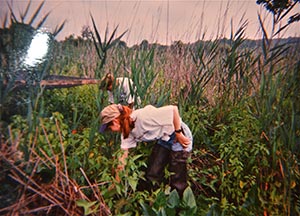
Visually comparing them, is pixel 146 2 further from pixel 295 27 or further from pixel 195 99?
pixel 295 27

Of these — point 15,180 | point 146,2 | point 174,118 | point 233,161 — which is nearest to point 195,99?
point 174,118

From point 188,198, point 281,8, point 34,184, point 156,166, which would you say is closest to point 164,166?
point 156,166

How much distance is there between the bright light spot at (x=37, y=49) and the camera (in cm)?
98

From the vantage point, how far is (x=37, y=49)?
0.98 m

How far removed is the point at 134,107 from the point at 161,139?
0.14 m

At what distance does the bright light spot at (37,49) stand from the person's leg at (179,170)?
51cm

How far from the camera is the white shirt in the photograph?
3.33 feet

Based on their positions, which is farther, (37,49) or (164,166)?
(164,166)

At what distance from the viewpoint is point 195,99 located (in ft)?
3.61

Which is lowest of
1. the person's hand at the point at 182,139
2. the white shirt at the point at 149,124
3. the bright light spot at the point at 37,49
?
the person's hand at the point at 182,139

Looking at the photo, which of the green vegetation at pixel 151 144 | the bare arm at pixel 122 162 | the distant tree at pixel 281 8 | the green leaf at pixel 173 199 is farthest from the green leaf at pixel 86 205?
the distant tree at pixel 281 8

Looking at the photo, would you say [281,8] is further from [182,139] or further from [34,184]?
[34,184]

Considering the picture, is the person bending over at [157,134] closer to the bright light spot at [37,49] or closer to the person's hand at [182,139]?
the person's hand at [182,139]

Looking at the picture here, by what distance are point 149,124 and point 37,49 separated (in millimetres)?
408
